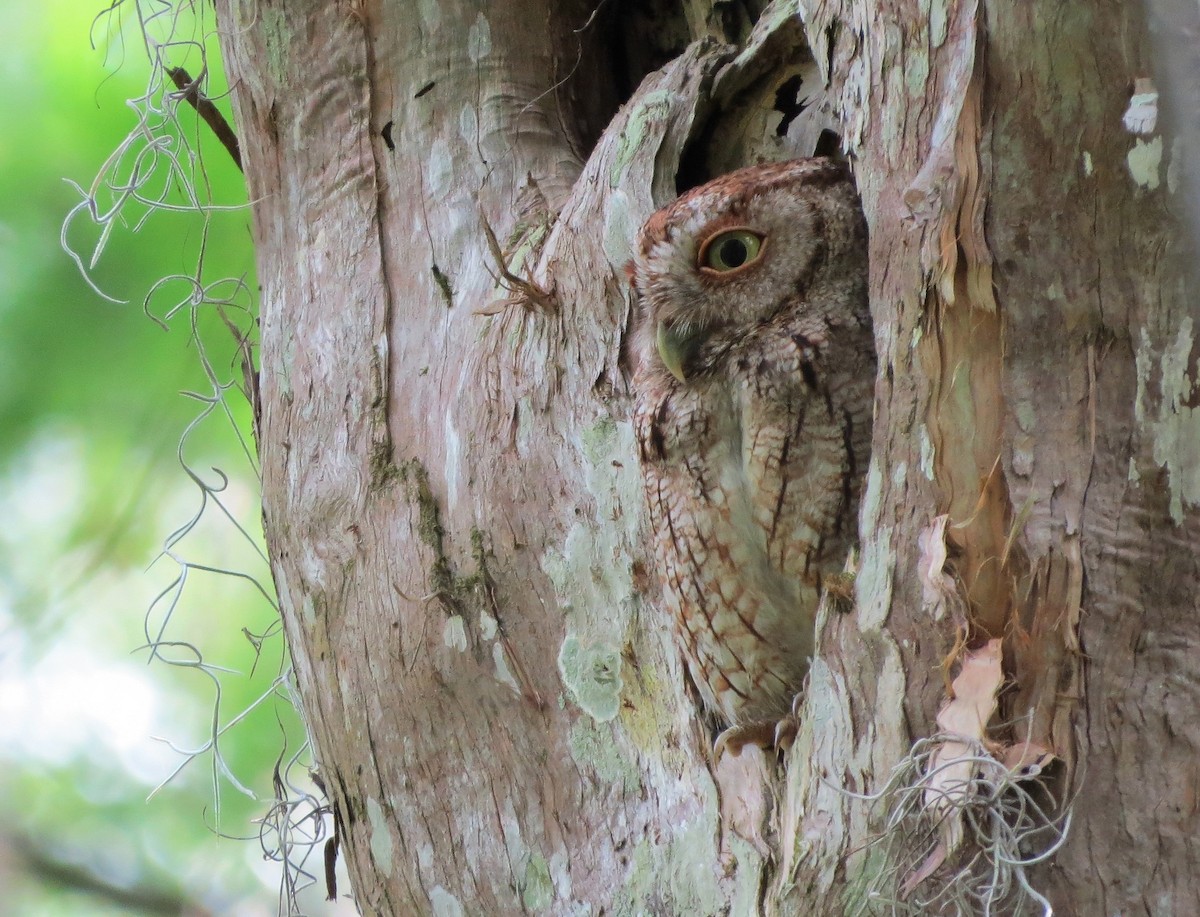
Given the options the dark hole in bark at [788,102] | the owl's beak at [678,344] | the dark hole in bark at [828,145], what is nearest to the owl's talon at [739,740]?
the owl's beak at [678,344]

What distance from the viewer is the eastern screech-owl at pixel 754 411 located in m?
1.77

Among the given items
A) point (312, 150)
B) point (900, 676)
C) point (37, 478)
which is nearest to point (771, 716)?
point (900, 676)

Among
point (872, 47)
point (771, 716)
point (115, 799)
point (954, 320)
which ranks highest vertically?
point (872, 47)

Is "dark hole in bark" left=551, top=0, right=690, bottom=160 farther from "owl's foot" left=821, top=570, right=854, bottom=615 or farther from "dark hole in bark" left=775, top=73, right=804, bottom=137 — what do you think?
"owl's foot" left=821, top=570, right=854, bottom=615

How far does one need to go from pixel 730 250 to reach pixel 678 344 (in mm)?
186

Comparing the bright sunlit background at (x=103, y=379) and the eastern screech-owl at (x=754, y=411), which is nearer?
the eastern screech-owl at (x=754, y=411)

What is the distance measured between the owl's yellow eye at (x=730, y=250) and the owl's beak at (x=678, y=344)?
0.12 metres

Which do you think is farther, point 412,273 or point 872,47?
point 412,273

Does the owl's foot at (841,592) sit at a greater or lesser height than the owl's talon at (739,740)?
greater

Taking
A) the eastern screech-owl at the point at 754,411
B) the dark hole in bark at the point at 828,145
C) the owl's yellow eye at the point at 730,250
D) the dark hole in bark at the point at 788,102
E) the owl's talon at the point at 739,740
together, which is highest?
the dark hole in bark at the point at 788,102

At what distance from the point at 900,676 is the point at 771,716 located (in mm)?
659

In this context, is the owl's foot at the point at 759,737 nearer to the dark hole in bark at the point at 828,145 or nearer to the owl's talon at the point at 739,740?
the owl's talon at the point at 739,740

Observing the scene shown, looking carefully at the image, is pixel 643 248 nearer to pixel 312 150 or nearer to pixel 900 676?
pixel 312 150

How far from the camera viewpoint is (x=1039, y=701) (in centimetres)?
121
